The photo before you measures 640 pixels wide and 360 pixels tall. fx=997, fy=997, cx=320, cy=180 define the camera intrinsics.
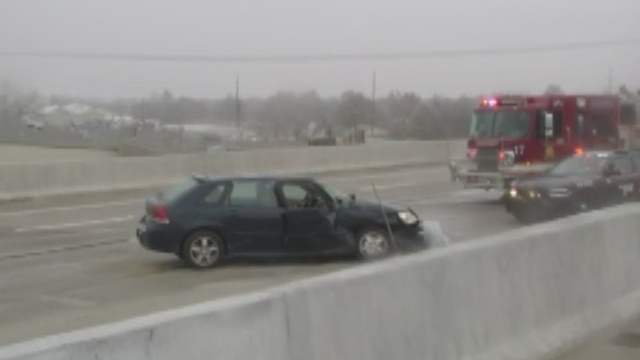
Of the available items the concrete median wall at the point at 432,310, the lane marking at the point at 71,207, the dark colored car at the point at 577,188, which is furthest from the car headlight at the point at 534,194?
the lane marking at the point at 71,207

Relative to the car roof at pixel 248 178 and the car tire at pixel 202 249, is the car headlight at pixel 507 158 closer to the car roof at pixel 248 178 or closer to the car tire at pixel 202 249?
the car roof at pixel 248 178

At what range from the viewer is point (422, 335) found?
6.27 meters

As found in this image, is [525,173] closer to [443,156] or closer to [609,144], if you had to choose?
[609,144]

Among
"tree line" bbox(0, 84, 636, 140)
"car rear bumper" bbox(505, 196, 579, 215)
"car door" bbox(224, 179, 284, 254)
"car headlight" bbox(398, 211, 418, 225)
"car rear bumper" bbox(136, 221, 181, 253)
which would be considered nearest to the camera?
"car rear bumper" bbox(136, 221, 181, 253)

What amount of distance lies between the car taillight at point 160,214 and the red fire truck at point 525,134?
39.3 feet

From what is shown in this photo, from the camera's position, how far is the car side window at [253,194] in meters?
15.5

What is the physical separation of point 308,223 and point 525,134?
11.2m

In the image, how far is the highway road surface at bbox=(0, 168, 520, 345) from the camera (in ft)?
39.0

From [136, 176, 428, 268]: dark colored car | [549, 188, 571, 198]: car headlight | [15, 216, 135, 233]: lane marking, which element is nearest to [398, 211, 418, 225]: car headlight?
[136, 176, 428, 268]: dark colored car

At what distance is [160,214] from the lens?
49.7 feet

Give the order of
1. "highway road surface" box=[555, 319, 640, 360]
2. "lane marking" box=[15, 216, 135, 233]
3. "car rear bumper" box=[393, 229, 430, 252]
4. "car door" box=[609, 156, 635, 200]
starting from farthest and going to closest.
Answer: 1. "lane marking" box=[15, 216, 135, 233]
2. "car door" box=[609, 156, 635, 200]
3. "car rear bumper" box=[393, 229, 430, 252]
4. "highway road surface" box=[555, 319, 640, 360]

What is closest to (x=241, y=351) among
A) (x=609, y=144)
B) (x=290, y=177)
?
(x=290, y=177)

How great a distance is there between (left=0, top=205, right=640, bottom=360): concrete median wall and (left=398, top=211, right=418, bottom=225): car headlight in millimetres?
6057

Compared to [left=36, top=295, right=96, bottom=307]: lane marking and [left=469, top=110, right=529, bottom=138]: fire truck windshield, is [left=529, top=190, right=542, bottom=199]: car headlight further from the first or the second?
[left=36, top=295, right=96, bottom=307]: lane marking
